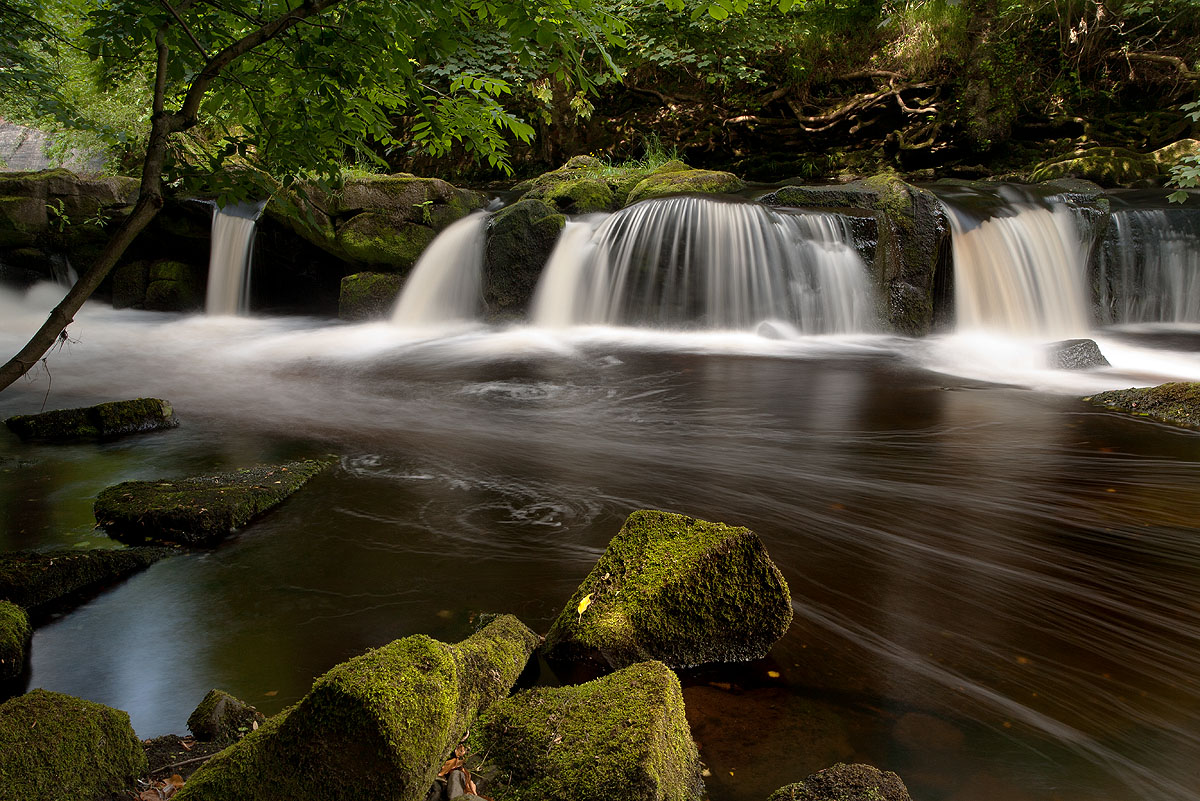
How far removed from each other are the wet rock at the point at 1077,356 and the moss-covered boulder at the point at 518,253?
715 centimetres

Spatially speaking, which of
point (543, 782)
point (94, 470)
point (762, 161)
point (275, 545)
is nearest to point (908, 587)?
point (543, 782)

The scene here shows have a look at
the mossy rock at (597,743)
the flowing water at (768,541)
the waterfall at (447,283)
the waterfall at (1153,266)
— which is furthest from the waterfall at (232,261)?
the waterfall at (1153,266)

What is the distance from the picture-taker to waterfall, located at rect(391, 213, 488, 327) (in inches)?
499

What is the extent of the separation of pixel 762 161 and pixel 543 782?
17322 mm

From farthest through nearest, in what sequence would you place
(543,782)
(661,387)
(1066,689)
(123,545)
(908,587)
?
(661,387) < (123,545) < (908,587) < (1066,689) < (543,782)

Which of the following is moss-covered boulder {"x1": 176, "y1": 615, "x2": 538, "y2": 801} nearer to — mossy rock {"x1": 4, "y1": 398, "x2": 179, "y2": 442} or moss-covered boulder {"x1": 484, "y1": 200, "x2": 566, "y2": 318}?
mossy rock {"x1": 4, "y1": 398, "x2": 179, "y2": 442}

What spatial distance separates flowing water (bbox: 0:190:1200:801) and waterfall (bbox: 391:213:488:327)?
3677 mm

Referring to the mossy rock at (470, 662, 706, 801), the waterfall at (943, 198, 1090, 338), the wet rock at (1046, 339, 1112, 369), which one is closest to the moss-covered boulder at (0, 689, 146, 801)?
the mossy rock at (470, 662, 706, 801)

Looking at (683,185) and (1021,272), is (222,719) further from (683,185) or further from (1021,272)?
(1021,272)

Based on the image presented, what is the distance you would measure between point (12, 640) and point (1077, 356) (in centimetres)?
966

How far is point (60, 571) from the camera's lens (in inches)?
136

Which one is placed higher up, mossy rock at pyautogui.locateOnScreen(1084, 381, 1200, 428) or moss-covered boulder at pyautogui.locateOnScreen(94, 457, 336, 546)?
mossy rock at pyautogui.locateOnScreen(1084, 381, 1200, 428)

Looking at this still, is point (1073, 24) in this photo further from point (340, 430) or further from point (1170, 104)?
point (340, 430)

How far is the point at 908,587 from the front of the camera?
356cm
